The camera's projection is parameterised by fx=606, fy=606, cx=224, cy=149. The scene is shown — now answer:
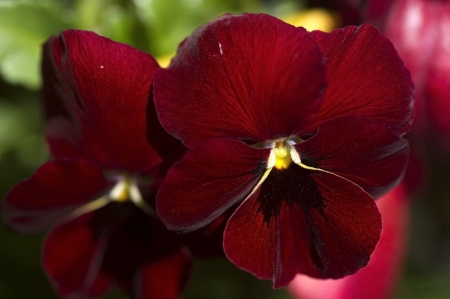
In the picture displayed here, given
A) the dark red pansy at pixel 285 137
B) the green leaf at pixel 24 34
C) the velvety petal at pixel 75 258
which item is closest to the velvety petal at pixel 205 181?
the dark red pansy at pixel 285 137

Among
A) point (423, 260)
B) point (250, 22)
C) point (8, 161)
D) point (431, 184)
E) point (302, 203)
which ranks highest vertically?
point (250, 22)

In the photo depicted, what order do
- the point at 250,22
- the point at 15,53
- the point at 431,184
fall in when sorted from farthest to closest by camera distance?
the point at 431,184 < the point at 15,53 < the point at 250,22

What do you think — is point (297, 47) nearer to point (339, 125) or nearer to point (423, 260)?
point (339, 125)

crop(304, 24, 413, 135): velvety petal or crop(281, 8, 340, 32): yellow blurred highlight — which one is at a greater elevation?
crop(304, 24, 413, 135): velvety petal

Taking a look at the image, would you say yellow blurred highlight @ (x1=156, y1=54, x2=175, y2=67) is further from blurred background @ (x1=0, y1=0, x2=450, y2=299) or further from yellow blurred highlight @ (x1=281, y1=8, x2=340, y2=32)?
yellow blurred highlight @ (x1=281, y1=8, x2=340, y2=32)

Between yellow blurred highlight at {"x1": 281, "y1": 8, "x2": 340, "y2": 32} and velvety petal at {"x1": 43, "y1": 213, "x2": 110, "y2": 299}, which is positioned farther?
yellow blurred highlight at {"x1": 281, "y1": 8, "x2": 340, "y2": 32}

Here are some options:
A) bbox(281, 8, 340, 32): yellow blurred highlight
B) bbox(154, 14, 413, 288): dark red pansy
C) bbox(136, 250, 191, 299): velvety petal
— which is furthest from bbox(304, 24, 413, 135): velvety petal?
bbox(281, 8, 340, 32): yellow blurred highlight

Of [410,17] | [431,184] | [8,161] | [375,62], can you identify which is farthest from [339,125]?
[431,184]

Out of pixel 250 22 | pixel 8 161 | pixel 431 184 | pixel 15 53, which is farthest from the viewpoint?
pixel 431 184
